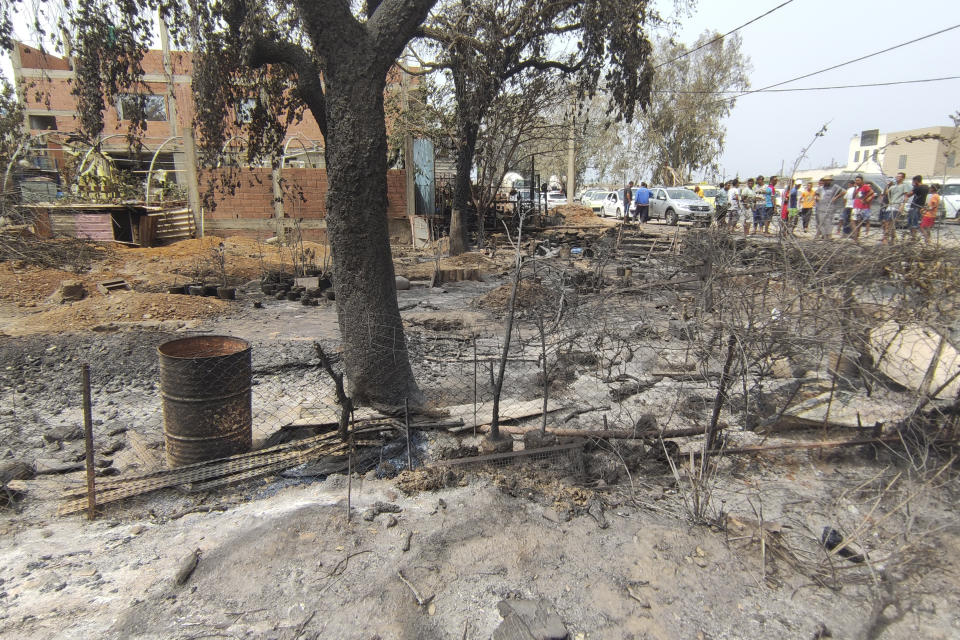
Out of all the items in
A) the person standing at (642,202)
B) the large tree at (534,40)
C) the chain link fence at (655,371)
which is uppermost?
the large tree at (534,40)

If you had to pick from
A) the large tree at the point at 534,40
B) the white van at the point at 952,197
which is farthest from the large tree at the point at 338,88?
the white van at the point at 952,197

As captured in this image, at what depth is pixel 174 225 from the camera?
51.1 feet

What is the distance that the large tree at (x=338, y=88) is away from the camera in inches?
171

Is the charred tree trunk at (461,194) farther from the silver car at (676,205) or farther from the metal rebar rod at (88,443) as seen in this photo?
the metal rebar rod at (88,443)

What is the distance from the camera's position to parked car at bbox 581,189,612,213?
3030 centimetres

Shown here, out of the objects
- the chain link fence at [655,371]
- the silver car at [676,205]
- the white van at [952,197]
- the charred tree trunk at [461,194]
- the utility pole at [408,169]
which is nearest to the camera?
the chain link fence at [655,371]

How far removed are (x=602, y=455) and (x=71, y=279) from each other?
10969 mm

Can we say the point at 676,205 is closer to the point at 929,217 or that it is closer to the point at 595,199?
the point at 595,199

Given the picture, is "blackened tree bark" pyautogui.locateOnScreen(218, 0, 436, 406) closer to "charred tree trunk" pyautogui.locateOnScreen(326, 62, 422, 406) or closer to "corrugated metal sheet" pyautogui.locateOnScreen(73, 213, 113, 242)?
"charred tree trunk" pyautogui.locateOnScreen(326, 62, 422, 406)

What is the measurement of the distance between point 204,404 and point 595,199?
29.7 m

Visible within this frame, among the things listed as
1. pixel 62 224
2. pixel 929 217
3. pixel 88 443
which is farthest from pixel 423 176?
pixel 88 443

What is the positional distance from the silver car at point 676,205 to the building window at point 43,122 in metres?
→ 32.0

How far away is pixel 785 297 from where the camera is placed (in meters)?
3.82

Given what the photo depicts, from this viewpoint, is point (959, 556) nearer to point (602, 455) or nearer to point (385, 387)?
point (602, 455)
